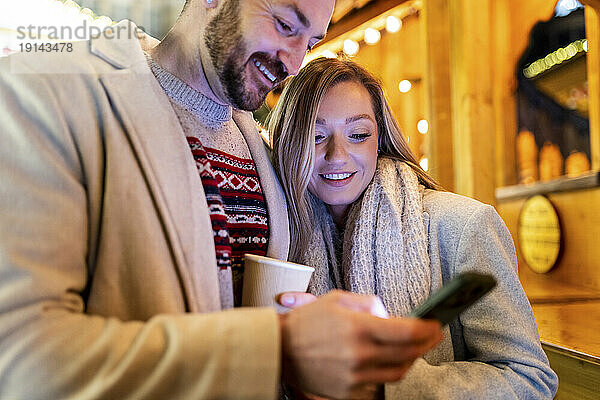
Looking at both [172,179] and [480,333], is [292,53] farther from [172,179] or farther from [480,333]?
[480,333]

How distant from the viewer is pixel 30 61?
818mm

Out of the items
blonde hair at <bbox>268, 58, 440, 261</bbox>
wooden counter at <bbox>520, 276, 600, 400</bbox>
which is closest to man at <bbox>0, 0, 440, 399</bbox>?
blonde hair at <bbox>268, 58, 440, 261</bbox>

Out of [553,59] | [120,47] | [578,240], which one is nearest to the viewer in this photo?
[120,47]

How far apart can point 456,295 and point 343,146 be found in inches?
28.6

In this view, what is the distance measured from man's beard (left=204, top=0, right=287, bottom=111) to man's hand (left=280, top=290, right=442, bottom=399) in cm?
56

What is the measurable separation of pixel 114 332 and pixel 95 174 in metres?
0.25

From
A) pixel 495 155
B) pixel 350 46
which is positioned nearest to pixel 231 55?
pixel 495 155

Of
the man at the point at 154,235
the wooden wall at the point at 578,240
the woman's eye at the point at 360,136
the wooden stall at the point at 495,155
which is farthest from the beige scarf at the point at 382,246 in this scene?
the wooden wall at the point at 578,240

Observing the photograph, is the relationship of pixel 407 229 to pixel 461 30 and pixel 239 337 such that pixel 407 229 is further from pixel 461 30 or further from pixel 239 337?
pixel 461 30

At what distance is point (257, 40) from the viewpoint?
Answer: 3.39 feet

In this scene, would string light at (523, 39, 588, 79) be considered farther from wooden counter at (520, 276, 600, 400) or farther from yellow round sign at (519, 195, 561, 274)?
wooden counter at (520, 276, 600, 400)

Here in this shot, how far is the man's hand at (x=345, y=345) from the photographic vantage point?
633mm

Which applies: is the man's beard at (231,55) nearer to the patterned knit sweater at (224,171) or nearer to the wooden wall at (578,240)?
the patterned knit sweater at (224,171)

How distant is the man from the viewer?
2.12ft
